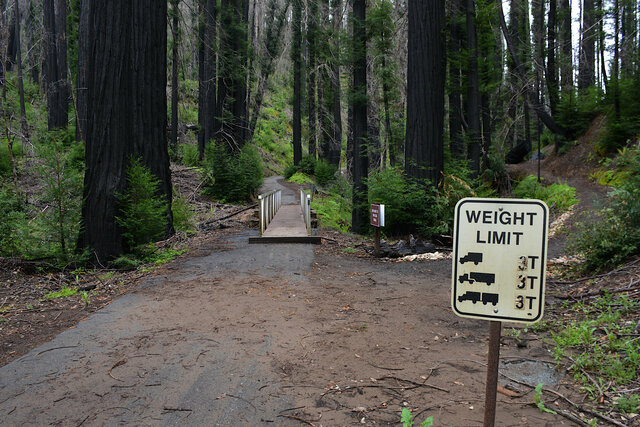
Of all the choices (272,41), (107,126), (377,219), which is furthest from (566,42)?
(107,126)

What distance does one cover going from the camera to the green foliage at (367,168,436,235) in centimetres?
1168

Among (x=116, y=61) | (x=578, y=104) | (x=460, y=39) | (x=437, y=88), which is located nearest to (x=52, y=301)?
(x=116, y=61)

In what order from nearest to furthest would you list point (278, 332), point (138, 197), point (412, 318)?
point (278, 332)
point (412, 318)
point (138, 197)

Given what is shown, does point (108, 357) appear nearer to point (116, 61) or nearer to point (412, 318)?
point (412, 318)

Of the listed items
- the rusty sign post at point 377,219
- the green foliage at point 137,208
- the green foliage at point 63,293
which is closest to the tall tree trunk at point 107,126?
the green foliage at point 137,208

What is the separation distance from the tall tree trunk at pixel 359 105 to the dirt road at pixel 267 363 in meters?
8.28

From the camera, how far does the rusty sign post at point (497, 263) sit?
2561 millimetres

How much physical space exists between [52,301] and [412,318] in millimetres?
5538

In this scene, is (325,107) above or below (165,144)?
above

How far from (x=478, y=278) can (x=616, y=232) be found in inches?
242

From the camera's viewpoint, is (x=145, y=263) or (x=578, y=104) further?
(x=578, y=104)

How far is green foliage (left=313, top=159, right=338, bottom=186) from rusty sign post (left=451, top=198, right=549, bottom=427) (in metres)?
27.7

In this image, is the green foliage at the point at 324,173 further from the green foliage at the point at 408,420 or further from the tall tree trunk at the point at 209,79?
the green foliage at the point at 408,420

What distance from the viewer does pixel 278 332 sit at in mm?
5336
